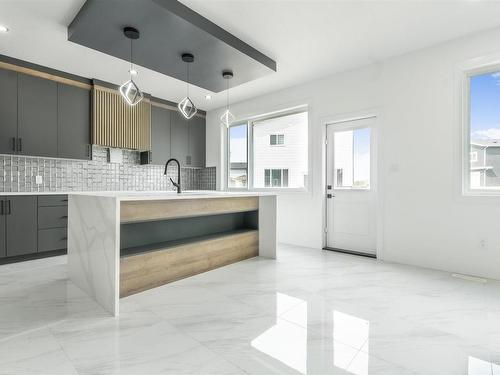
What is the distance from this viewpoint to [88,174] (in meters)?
4.75

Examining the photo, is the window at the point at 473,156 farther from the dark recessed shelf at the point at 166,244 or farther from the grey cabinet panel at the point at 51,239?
the grey cabinet panel at the point at 51,239

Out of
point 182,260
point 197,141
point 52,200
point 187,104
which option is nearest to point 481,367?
point 182,260

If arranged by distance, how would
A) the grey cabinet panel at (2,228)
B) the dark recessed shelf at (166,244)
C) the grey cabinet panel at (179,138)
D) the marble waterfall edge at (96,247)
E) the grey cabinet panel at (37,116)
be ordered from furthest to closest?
1. the grey cabinet panel at (179,138)
2. the grey cabinet panel at (37,116)
3. the grey cabinet panel at (2,228)
4. the dark recessed shelf at (166,244)
5. the marble waterfall edge at (96,247)

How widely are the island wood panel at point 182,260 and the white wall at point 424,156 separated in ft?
6.41

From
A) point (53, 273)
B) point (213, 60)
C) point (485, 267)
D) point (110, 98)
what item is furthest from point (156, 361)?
point (110, 98)

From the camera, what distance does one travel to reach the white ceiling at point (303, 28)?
8.64 feet

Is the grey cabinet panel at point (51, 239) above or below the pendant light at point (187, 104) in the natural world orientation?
below

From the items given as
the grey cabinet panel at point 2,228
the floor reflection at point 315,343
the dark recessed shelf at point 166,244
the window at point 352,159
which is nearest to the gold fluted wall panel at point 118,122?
the grey cabinet panel at point 2,228

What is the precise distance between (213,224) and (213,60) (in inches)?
80.1

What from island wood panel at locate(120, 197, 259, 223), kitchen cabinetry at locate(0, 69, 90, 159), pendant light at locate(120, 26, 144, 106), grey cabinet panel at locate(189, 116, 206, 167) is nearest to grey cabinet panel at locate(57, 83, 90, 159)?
kitchen cabinetry at locate(0, 69, 90, 159)

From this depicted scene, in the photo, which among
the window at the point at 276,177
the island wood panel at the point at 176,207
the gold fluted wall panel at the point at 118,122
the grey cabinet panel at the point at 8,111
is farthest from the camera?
the window at the point at 276,177

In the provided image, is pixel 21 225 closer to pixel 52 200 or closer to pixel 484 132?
pixel 52 200

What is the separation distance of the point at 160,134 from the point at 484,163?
16.5ft

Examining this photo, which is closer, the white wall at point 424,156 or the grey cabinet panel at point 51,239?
the white wall at point 424,156
